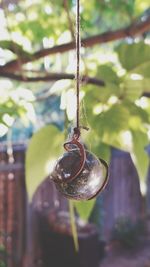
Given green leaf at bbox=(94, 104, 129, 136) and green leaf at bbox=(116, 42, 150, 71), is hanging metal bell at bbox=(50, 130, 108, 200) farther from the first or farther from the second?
green leaf at bbox=(116, 42, 150, 71)

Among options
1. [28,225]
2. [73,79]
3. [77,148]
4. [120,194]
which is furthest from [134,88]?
[120,194]

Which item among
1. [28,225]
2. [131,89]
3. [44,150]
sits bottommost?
[28,225]

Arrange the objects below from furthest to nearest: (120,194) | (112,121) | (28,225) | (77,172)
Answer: (120,194), (28,225), (112,121), (77,172)

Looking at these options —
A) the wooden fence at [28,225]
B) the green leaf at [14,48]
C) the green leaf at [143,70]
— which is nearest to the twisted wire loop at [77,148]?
the green leaf at [143,70]

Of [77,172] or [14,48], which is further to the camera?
[14,48]

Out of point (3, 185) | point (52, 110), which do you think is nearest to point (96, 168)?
point (3, 185)

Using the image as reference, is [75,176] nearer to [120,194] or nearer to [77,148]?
[77,148]
